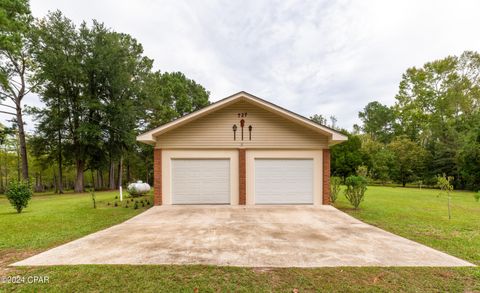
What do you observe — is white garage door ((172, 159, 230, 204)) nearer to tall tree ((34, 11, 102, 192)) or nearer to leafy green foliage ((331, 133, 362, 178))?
tall tree ((34, 11, 102, 192))

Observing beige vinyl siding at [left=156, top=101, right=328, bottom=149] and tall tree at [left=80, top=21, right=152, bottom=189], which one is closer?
beige vinyl siding at [left=156, top=101, right=328, bottom=149]

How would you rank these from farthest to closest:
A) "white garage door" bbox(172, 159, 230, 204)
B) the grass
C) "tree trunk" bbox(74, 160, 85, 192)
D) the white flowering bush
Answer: "tree trunk" bbox(74, 160, 85, 192)
the white flowering bush
"white garage door" bbox(172, 159, 230, 204)
the grass

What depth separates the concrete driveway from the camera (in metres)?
3.82

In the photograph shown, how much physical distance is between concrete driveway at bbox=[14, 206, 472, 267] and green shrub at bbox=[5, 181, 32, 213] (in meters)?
5.53

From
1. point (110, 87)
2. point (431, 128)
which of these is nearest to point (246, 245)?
point (110, 87)

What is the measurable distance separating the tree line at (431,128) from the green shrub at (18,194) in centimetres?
2796

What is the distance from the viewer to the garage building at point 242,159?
→ 927cm

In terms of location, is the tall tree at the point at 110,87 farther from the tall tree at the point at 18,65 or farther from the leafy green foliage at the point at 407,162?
the leafy green foliage at the point at 407,162

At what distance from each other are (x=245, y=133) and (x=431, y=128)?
31.0 metres

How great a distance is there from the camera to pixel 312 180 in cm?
938

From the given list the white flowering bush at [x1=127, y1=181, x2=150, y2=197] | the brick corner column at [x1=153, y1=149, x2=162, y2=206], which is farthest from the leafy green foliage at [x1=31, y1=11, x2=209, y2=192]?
the brick corner column at [x1=153, y1=149, x2=162, y2=206]

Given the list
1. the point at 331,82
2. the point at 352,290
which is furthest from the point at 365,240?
the point at 331,82

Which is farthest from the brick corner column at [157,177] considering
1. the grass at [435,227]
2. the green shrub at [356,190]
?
the green shrub at [356,190]

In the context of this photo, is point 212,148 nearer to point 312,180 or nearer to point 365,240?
point 312,180
